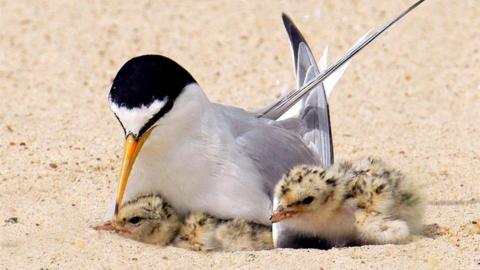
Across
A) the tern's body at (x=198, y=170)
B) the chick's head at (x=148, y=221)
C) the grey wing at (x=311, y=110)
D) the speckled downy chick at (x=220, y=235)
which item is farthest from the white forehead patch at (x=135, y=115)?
the grey wing at (x=311, y=110)

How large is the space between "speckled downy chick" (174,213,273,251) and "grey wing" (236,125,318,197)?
0.31m

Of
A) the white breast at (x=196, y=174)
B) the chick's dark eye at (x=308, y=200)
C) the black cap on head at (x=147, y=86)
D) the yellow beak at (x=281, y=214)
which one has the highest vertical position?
the black cap on head at (x=147, y=86)

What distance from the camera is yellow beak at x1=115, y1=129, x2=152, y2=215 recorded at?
196 inches

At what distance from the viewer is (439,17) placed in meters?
9.87

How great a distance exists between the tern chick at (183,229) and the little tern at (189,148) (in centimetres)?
8

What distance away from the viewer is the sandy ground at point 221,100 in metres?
5.10

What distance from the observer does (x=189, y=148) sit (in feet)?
17.5

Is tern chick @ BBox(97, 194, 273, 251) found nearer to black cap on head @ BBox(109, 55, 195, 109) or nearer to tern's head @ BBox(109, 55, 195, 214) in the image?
tern's head @ BBox(109, 55, 195, 214)

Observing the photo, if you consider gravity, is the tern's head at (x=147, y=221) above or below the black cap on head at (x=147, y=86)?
below

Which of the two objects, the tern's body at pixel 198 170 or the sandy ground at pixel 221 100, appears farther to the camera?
the tern's body at pixel 198 170

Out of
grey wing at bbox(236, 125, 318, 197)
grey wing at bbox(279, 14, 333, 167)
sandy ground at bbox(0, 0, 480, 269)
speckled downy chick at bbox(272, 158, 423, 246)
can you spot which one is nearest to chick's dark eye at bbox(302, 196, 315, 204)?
speckled downy chick at bbox(272, 158, 423, 246)

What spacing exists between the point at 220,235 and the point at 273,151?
0.77m

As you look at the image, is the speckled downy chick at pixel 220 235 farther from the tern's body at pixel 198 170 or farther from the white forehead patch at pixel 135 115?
the white forehead patch at pixel 135 115

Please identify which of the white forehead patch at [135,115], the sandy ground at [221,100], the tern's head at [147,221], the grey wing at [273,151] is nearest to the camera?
the white forehead patch at [135,115]
